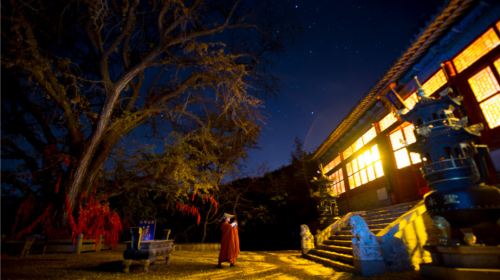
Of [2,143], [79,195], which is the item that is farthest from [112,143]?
[2,143]

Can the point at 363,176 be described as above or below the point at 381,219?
above

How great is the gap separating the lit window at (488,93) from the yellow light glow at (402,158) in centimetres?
377

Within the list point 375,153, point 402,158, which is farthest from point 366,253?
point 375,153

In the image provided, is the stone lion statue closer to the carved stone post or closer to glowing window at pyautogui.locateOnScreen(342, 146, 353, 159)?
the carved stone post

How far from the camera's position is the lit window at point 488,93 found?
618 centimetres

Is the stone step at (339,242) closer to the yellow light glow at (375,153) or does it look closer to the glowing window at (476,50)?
the yellow light glow at (375,153)

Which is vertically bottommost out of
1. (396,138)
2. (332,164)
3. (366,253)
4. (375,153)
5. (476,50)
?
(366,253)

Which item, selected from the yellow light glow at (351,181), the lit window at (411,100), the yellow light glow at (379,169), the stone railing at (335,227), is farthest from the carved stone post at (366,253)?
the yellow light glow at (351,181)

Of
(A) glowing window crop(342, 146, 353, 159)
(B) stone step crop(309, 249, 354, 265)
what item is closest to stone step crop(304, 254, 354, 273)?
(B) stone step crop(309, 249, 354, 265)

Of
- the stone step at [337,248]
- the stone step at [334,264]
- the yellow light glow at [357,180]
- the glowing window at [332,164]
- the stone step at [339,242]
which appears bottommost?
the stone step at [334,264]

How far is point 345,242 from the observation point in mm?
8539

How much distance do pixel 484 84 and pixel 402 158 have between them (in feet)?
14.5

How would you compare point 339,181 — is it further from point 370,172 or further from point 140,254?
A: point 140,254

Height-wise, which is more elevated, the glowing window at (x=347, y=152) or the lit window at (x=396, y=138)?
the glowing window at (x=347, y=152)
